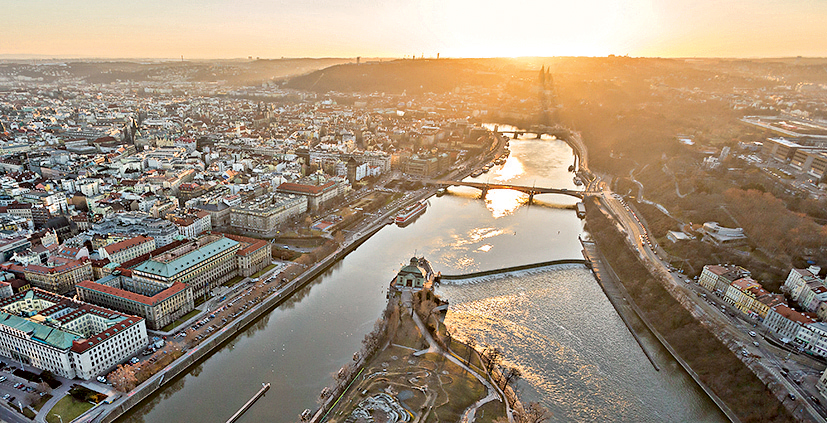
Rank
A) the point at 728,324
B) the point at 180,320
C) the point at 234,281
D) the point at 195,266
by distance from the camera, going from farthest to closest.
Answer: the point at 234,281 < the point at 195,266 < the point at 728,324 < the point at 180,320

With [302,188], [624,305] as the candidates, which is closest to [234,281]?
[302,188]

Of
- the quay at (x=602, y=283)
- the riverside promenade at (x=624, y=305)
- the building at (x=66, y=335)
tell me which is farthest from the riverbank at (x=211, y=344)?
the riverside promenade at (x=624, y=305)

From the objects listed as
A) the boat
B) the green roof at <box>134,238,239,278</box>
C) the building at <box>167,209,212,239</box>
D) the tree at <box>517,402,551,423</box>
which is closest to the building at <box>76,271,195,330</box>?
the green roof at <box>134,238,239,278</box>

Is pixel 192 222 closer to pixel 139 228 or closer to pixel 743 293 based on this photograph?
pixel 139 228

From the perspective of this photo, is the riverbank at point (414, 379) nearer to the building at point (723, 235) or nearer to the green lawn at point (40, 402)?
the green lawn at point (40, 402)

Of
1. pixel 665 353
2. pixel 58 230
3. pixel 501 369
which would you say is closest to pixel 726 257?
pixel 665 353

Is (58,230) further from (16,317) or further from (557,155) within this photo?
A: (557,155)
